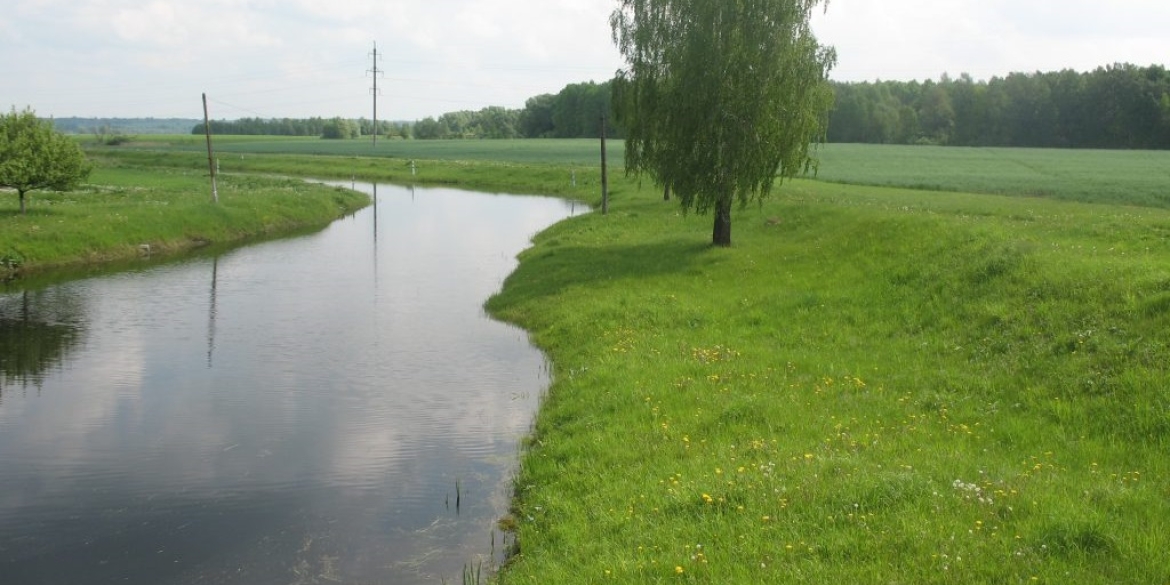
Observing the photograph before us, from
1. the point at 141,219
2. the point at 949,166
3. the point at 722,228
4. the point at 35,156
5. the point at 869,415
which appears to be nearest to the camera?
the point at 869,415

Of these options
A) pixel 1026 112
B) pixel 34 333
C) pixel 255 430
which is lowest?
pixel 255 430

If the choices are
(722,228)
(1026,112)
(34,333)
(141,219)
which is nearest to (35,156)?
(141,219)

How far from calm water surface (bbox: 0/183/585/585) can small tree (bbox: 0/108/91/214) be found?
9.59 meters

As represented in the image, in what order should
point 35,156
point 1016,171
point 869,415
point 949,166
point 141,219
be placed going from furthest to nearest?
point 949,166, point 1016,171, point 141,219, point 35,156, point 869,415

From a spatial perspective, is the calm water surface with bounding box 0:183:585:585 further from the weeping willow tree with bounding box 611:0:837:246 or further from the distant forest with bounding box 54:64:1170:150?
the distant forest with bounding box 54:64:1170:150

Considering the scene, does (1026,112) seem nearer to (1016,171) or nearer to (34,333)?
(1016,171)

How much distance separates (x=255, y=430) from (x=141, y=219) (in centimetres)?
2940

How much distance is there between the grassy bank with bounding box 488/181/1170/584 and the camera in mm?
8562

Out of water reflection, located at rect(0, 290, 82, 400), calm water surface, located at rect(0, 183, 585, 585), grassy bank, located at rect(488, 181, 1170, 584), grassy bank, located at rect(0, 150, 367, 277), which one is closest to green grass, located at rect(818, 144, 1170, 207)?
grassy bank, located at rect(488, 181, 1170, 584)

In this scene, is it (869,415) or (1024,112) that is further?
(1024,112)

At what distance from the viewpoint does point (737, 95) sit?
28062 millimetres

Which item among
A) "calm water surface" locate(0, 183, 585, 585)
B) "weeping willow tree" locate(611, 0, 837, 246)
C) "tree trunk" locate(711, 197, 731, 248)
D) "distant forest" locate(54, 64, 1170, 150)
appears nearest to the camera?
"calm water surface" locate(0, 183, 585, 585)

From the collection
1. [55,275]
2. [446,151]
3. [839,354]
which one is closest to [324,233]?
[55,275]

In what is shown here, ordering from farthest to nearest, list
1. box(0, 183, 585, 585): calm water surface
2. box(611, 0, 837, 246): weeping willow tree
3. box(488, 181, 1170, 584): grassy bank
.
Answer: box(611, 0, 837, 246): weeping willow tree < box(0, 183, 585, 585): calm water surface < box(488, 181, 1170, 584): grassy bank
